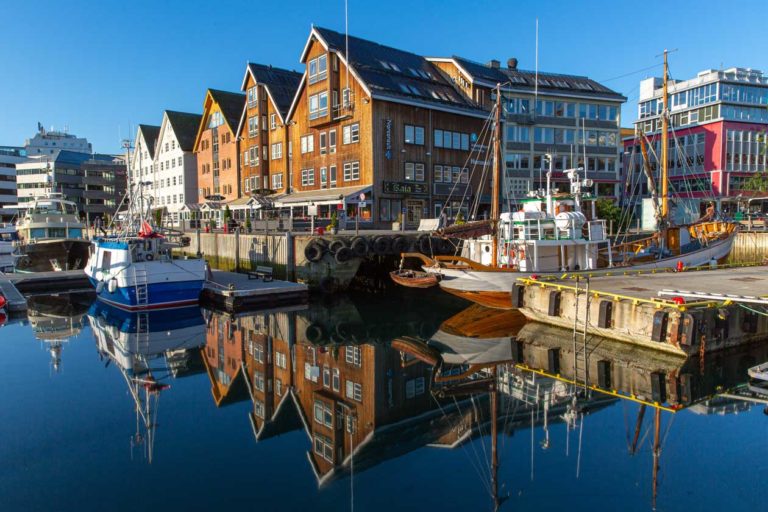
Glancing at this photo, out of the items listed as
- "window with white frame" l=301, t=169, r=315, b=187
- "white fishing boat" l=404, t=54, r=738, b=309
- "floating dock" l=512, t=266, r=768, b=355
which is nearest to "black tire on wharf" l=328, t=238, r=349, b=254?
"white fishing boat" l=404, t=54, r=738, b=309

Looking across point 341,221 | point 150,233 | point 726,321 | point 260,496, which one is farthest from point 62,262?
point 726,321

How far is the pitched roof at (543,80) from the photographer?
5322 centimetres

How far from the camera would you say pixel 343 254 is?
106 ft

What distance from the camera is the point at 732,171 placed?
2424 inches

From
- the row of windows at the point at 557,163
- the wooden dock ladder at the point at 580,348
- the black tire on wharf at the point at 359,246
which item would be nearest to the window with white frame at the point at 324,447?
the wooden dock ladder at the point at 580,348

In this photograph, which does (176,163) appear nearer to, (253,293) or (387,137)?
(387,137)

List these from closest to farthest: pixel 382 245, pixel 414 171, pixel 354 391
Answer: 1. pixel 354 391
2. pixel 382 245
3. pixel 414 171

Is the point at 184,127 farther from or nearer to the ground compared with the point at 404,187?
farther from the ground

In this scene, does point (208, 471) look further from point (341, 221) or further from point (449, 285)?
point (341, 221)

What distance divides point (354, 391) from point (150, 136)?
251 feet

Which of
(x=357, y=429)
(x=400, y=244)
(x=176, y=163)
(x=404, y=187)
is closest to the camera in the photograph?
(x=357, y=429)

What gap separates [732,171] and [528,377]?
58.0 metres

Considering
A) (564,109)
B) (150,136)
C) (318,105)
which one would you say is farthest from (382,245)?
(150,136)

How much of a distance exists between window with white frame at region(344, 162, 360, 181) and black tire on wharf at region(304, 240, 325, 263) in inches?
509
